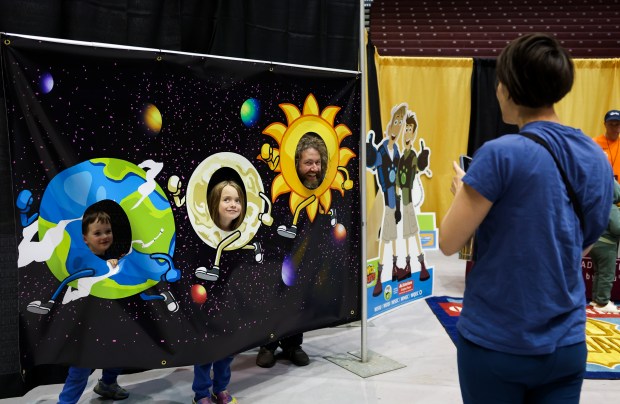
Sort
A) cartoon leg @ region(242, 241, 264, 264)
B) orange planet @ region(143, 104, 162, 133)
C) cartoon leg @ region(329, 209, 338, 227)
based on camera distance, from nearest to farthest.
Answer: orange planet @ region(143, 104, 162, 133)
cartoon leg @ region(242, 241, 264, 264)
cartoon leg @ region(329, 209, 338, 227)

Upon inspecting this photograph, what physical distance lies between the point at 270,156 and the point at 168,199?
52 centimetres

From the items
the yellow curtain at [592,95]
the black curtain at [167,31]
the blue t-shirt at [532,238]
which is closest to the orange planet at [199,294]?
the black curtain at [167,31]

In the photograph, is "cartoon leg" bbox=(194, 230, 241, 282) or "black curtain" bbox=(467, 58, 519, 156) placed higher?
"black curtain" bbox=(467, 58, 519, 156)

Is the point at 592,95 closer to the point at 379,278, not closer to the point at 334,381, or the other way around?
the point at 379,278

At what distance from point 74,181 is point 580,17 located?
27.4ft

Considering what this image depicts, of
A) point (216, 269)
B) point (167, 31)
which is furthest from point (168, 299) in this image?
point (167, 31)

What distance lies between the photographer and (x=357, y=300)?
295 cm

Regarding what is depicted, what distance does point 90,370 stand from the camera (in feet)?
7.57

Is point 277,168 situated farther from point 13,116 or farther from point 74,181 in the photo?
point 13,116

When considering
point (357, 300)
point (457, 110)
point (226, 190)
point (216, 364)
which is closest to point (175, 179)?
point (226, 190)

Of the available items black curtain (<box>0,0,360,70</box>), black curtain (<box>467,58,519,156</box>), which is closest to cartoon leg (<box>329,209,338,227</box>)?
black curtain (<box>0,0,360,70</box>)

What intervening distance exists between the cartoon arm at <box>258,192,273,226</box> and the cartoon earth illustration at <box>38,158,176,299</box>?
16.7 inches

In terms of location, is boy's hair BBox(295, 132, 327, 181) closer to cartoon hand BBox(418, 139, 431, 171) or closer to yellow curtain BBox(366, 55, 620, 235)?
cartoon hand BBox(418, 139, 431, 171)

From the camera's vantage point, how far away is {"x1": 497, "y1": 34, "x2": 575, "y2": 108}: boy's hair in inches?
39.4
